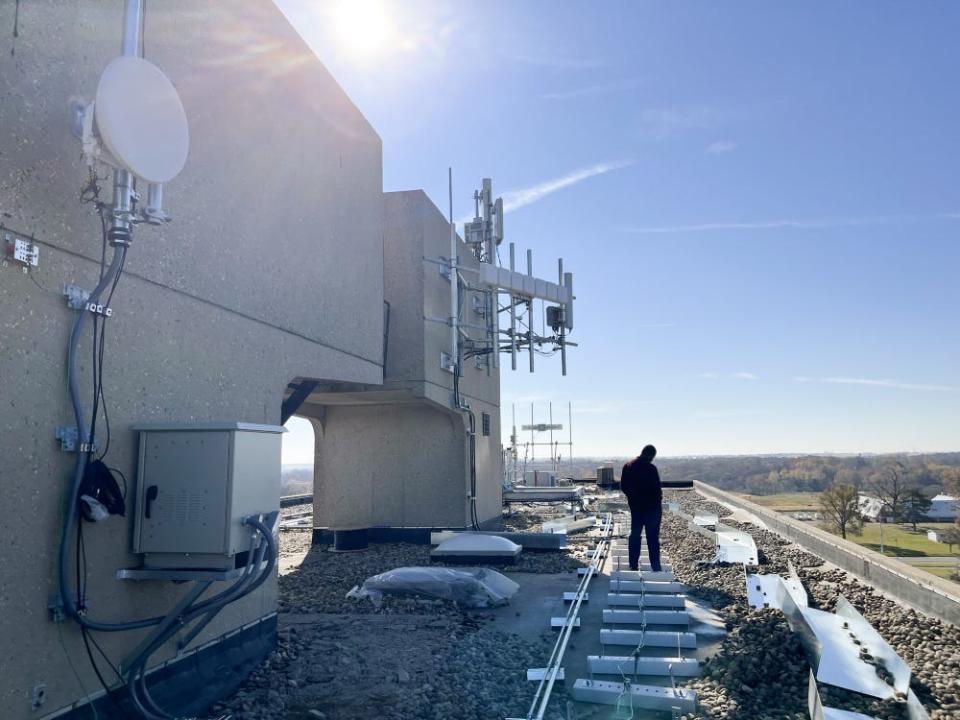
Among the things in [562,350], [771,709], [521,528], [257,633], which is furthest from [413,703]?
[521,528]

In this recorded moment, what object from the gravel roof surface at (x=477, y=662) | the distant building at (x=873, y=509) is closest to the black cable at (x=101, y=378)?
the gravel roof surface at (x=477, y=662)

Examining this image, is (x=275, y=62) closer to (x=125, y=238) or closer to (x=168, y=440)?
(x=125, y=238)

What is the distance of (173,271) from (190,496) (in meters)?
1.70

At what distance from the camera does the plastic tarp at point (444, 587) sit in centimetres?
843

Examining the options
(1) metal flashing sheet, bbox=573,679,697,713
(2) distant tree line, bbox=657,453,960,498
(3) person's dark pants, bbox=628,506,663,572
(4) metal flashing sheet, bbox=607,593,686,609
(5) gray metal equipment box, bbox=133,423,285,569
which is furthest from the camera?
(2) distant tree line, bbox=657,453,960,498

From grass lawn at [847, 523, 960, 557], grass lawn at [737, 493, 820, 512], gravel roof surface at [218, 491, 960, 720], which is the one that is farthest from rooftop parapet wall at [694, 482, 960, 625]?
grass lawn at [737, 493, 820, 512]

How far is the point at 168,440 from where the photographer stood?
4641mm

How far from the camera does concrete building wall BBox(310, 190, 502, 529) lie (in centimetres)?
1355

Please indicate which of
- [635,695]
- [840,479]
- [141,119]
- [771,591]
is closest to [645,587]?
[771,591]

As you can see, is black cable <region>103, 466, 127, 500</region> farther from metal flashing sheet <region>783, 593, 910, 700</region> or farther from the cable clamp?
metal flashing sheet <region>783, 593, 910, 700</region>

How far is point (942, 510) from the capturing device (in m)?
54.4

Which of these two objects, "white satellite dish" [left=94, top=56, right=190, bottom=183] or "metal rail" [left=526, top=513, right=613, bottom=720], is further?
"metal rail" [left=526, top=513, right=613, bottom=720]

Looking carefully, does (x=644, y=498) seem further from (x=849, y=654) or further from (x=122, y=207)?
(x=122, y=207)

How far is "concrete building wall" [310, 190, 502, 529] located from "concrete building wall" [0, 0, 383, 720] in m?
4.44
